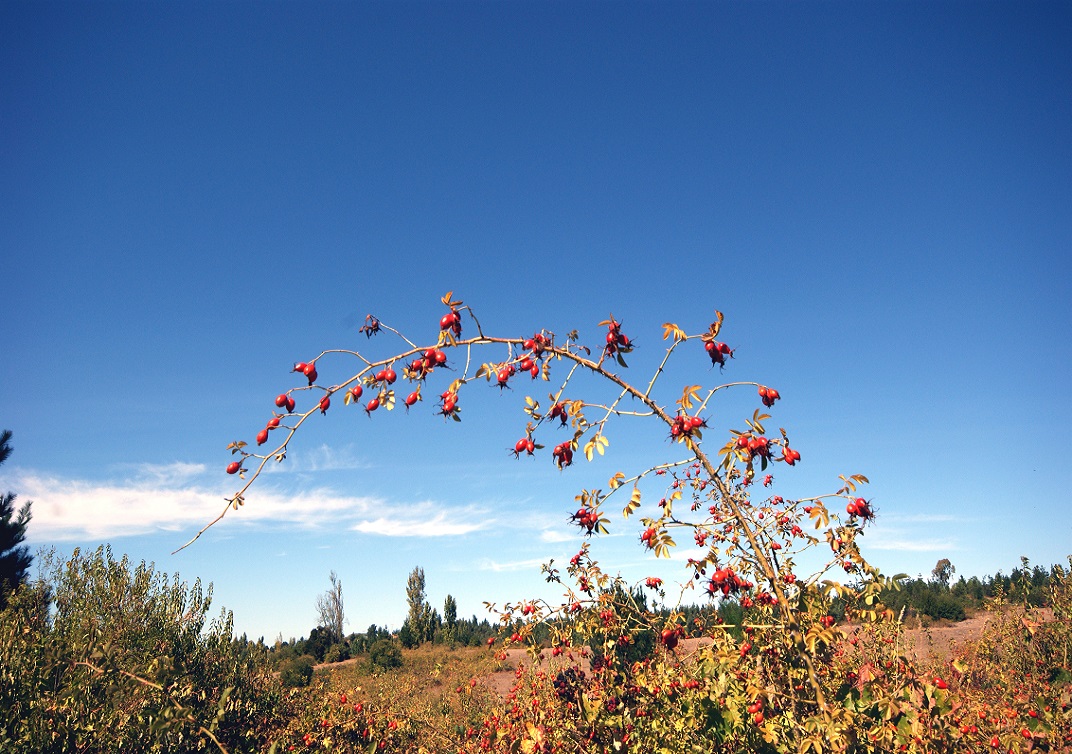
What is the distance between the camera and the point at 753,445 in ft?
6.63

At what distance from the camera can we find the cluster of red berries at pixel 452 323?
2082 mm

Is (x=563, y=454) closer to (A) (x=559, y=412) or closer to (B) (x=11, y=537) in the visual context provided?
(A) (x=559, y=412)

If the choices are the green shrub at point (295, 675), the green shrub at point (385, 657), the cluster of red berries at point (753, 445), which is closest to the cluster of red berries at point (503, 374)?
the cluster of red berries at point (753, 445)

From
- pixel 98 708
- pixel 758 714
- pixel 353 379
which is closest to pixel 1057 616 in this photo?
pixel 758 714

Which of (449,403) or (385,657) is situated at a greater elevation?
(449,403)

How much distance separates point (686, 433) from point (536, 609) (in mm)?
2970

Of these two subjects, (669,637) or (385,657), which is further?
(385,657)

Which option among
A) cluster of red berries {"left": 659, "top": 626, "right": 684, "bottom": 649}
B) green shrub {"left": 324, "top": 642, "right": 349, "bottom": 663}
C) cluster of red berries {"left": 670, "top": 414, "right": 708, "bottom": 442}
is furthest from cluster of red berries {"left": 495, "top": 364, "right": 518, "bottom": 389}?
green shrub {"left": 324, "top": 642, "right": 349, "bottom": 663}

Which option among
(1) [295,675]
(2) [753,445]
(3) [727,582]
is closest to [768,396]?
(2) [753,445]

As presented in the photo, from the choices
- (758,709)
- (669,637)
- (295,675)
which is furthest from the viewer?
(295,675)

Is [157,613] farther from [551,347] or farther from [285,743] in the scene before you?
[551,347]

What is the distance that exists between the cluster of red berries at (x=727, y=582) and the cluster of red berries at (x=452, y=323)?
156 cm

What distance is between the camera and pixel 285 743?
5.61 metres

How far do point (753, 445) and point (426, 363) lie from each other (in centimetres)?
127
